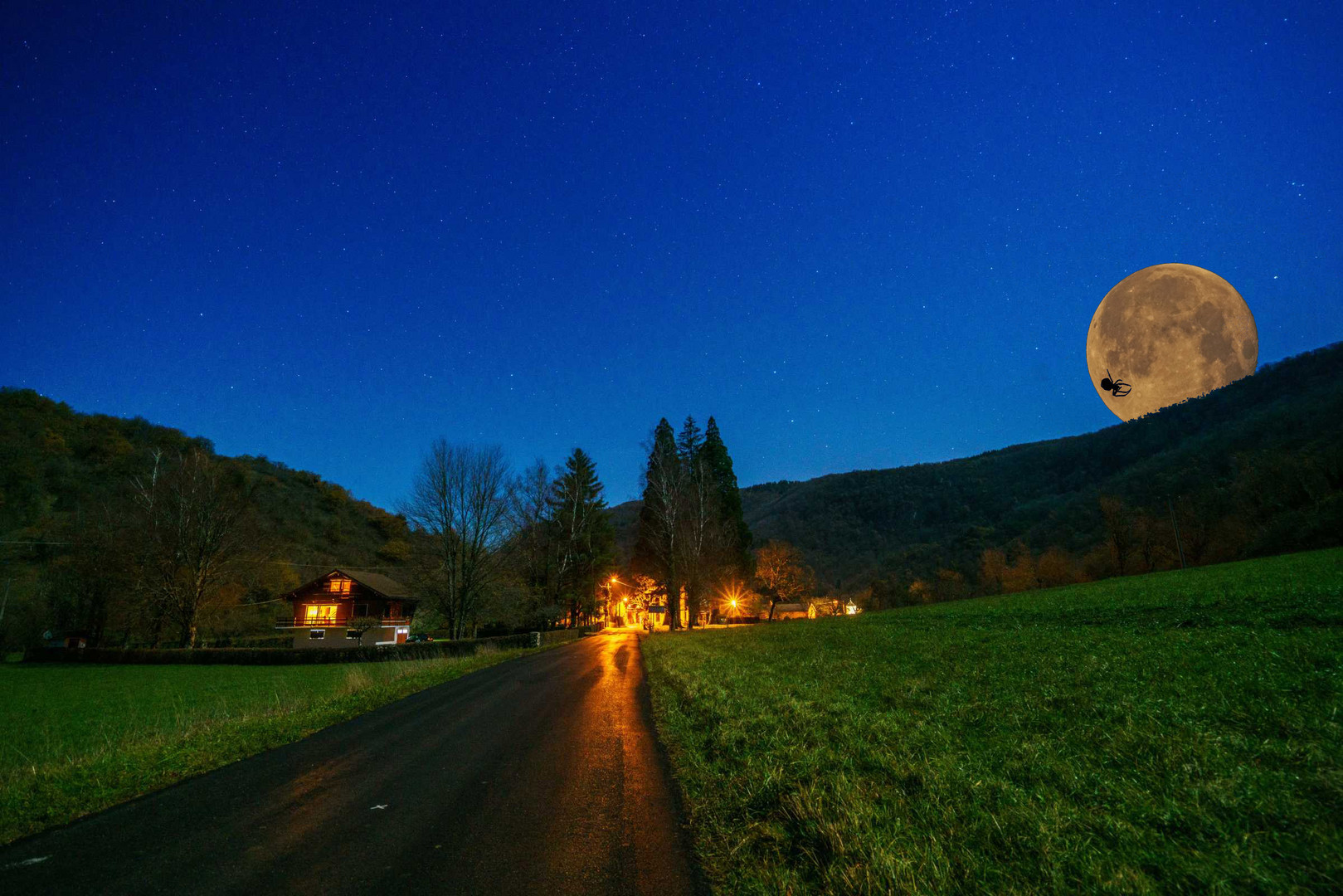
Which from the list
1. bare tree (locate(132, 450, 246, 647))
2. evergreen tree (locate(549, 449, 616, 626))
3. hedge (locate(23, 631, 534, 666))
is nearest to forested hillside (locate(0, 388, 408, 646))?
bare tree (locate(132, 450, 246, 647))

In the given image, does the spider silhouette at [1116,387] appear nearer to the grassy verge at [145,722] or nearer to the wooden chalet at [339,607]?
the grassy verge at [145,722]

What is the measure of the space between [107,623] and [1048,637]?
64.1m

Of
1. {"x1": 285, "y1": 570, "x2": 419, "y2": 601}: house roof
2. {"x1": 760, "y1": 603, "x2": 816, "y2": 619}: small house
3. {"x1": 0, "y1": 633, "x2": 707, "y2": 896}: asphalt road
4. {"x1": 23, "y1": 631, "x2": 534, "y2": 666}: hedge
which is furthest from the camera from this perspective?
{"x1": 760, "y1": 603, "x2": 816, "y2": 619}: small house

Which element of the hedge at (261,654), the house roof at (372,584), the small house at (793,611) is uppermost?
the house roof at (372,584)

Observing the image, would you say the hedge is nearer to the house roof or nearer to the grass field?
the house roof

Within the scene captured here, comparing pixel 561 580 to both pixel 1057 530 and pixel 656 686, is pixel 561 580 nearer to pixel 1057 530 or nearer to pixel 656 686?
pixel 656 686

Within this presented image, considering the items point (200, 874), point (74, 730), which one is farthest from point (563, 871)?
point (74, 730)

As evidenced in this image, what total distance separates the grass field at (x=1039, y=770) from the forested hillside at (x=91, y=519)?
2096 inches

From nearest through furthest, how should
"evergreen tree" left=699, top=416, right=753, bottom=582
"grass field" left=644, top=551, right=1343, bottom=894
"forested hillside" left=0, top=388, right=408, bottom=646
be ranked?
1. "grass field" left=644, top=551, right=1343, bottom=894
2. "forested hillside" left=0, top=388, right=408, bottom=646
3. "evergreen tree" left=699, top=416, right=753, bottom=582

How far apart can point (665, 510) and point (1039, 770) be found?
40.5 metres

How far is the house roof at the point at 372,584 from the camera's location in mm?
62688

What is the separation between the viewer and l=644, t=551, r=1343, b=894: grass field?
350cm

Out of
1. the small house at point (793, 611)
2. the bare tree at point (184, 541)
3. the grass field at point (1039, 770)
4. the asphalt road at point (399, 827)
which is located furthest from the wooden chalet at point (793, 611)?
the asphalt road at point (399, 827)

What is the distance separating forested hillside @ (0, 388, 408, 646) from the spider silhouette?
190ft
